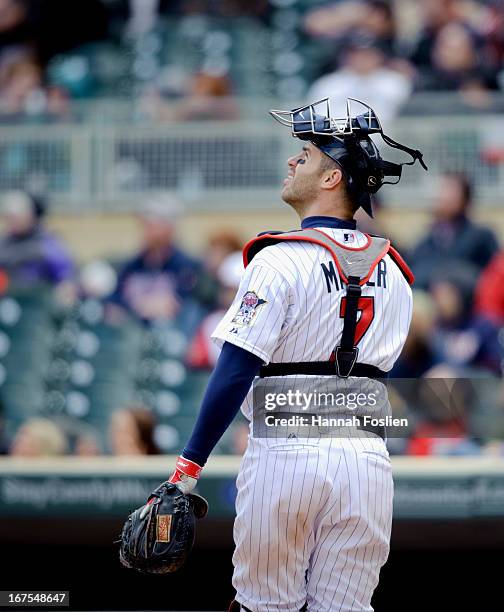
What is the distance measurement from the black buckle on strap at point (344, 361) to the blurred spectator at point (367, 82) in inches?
217

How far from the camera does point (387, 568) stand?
5.53m

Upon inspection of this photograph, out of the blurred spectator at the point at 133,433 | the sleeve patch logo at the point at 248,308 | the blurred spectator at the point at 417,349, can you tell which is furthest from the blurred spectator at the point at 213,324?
the sleeve patch logo at the point at 248,308

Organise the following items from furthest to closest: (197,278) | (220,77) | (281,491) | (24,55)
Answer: (24,55)
(220,77)
(197,278)
(281,491)

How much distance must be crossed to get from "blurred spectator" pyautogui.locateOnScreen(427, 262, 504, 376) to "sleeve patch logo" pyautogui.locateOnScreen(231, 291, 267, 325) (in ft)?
12.0

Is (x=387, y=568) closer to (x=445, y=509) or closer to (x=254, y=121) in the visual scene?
(x=445, y=509)

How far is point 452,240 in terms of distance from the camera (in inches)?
285

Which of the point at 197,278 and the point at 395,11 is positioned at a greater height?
the point at 395,11

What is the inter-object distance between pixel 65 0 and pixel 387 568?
7279 mm

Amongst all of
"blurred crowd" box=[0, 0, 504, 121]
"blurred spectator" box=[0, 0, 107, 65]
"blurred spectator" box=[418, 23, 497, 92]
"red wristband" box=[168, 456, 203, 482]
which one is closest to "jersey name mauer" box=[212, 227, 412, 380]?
"red wristband" box=[168, 456, 203, 482]

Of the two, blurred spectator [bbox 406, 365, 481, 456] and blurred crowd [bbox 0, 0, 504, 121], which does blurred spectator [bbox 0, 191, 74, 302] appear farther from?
blurred spectator [bbox 406, 365, 481, 456]

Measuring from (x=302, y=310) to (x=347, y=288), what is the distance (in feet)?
0.44

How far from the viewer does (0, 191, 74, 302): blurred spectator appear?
7.56 meters

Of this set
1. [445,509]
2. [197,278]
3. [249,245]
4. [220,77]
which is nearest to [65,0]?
[220,77]

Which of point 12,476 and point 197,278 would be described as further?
point 197,278
